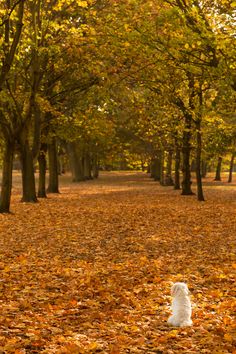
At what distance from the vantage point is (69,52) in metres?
23.8

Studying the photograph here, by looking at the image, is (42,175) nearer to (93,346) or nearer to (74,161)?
(74,161)

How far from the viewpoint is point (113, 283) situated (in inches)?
403

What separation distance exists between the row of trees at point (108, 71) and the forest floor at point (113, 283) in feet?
16.9

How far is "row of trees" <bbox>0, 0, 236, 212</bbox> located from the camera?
17094 millimetres

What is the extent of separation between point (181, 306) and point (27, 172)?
67.4 ft

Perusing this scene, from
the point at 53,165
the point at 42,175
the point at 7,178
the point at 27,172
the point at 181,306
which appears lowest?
the point at 181,306

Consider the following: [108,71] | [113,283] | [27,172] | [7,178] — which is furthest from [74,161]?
[113,283]

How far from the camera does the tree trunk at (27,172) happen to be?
26.2m

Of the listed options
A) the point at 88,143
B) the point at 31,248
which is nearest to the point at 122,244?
the point at 31,248

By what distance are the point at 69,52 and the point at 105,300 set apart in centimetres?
1686

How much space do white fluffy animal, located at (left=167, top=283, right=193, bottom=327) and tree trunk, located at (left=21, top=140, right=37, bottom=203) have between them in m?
19.2

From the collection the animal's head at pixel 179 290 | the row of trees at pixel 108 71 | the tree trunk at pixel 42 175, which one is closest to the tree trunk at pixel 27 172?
the row of trees at pixel 108 71

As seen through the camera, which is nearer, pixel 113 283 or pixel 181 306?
pixel 181 306

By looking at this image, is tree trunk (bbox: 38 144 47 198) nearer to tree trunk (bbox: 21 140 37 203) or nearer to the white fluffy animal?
tree trunk (bbox: 21 140 37 203)
